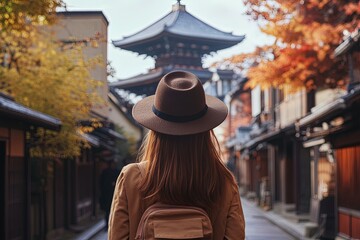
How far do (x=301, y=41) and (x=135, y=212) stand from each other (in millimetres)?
13454

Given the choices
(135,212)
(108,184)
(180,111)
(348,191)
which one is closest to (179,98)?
(180,111)

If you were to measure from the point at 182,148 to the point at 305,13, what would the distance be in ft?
45.5

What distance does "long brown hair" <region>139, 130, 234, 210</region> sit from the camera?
3.16m

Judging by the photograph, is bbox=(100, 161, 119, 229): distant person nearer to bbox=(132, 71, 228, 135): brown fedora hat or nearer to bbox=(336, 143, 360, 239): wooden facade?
bbox=(336, 143, 360, 239): wooden facade

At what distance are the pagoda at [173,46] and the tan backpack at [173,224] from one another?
26331 millimetres

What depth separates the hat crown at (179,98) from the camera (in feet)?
10.8

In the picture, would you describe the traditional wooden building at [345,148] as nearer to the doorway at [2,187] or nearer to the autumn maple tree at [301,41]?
the autumn maple tree at [301,41]

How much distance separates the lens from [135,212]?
3.20 m

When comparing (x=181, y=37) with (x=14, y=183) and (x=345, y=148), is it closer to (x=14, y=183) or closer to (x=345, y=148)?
(x=345, y=148)

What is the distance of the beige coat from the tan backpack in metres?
0.08

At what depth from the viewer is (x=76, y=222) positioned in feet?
64.4

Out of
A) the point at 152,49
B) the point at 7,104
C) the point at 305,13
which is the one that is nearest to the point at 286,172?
the point at 152,49

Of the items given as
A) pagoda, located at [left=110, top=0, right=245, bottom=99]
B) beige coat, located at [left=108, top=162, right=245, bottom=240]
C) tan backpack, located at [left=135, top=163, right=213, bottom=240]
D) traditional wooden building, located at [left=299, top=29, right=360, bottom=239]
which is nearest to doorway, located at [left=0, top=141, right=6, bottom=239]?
traditional wooden building, located at [left=299, top=29, right=360, bottom=239]

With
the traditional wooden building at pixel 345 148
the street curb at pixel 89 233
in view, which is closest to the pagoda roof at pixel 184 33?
the street curb at pixel 89 233
